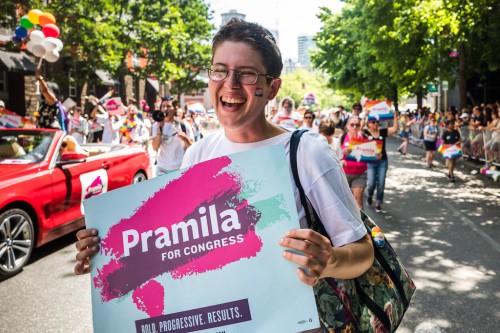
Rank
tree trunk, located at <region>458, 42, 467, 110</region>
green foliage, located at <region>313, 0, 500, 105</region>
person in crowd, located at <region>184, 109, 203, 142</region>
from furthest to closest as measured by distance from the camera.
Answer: person in crowd, located at <region>184, 109, 203, 142</region> → tree trunk, located at <region>458, 42, 467, 110</region> → green foliage, located at <region>313, 0, 500, 105</region>

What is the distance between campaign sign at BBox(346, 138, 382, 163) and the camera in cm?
792

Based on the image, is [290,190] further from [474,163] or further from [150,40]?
[150,40]

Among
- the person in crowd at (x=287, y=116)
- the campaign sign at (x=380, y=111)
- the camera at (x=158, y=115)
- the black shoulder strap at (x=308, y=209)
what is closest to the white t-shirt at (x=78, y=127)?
the person in crowd at (x=287, y=116)

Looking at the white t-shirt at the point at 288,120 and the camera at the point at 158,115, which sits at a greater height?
the camera at the point at 158,115

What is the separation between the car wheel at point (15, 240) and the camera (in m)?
5.24

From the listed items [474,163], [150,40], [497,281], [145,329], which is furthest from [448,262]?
[150,40]

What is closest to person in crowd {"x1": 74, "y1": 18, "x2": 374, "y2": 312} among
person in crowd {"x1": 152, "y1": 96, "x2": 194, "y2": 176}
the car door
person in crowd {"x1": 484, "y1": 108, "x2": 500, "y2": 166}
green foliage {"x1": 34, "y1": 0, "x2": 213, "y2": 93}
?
the car door

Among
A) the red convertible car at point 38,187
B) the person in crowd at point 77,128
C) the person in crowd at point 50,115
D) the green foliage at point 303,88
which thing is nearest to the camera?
the red convertible car at point 38,187

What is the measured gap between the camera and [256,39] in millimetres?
1742

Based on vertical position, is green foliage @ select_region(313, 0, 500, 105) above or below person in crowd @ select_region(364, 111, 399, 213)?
above

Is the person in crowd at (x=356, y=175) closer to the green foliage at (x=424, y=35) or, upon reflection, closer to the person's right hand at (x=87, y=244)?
the person's right hand at (x=87, y=244)

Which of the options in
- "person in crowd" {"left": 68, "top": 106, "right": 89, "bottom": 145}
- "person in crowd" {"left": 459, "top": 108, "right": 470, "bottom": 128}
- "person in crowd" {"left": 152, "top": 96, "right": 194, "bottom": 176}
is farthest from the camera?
"person in crowd" {"left": 459, "top": 108, "right": 470, "bottom": 128}

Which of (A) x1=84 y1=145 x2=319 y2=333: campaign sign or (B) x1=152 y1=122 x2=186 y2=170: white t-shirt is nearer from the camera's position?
(A) x1=84 y1=145 x2=319 y2=333: campaign sign

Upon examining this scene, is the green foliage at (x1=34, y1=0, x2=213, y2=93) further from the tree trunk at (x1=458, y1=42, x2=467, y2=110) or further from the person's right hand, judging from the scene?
the person's right hand
